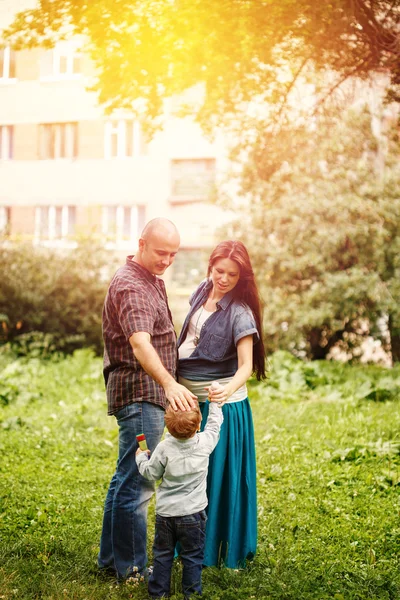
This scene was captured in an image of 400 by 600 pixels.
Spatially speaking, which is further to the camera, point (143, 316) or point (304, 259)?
point (304, 259)

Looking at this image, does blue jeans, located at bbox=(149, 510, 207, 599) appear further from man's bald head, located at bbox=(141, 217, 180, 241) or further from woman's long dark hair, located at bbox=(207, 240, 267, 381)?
man's bald head, located at bbox=(141, 217, 180, 241)

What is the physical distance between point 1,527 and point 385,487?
3138 mm

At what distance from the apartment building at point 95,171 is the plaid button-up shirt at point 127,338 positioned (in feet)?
57.7

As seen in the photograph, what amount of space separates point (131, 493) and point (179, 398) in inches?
31.4

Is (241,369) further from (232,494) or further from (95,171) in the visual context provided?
(95,171)

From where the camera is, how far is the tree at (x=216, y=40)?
5.65 metres

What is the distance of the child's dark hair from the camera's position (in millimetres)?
3604

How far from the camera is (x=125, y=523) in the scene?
407cm

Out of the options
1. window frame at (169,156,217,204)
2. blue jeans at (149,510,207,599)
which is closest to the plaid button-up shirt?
blue jeans at (149,510,207,599)

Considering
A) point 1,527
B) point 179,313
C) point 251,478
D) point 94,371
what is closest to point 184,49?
point 251,478

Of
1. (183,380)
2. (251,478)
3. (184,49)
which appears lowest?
(251,478)

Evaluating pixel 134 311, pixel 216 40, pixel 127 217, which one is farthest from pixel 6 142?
pixel 134 311

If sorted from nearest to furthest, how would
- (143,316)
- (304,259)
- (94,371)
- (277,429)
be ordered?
(143,316) → (277,429) → (94,371) → (304,259)

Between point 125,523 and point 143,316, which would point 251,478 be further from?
point 143,316
